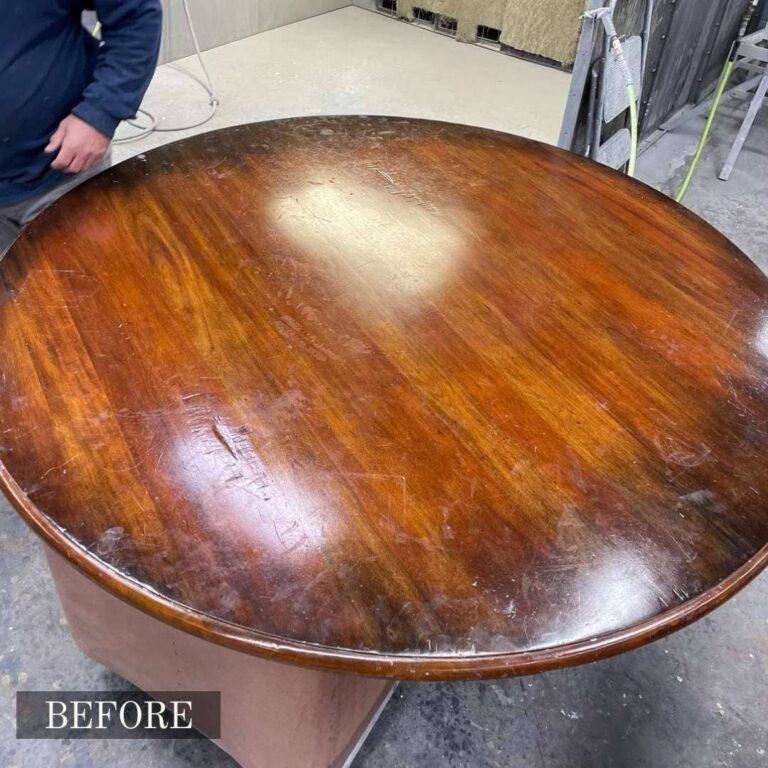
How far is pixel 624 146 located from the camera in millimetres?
2311

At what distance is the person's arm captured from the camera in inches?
46.5

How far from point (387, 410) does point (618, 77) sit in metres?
1.80

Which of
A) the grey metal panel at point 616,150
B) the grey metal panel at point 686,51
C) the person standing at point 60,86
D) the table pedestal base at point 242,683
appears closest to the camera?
the table pedestal base at point 242,683

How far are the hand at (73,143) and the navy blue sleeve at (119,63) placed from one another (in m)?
0.01

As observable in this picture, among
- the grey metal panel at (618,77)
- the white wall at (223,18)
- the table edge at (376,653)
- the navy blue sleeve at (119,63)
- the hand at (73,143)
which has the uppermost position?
the navy blue sleeve at (119,63)

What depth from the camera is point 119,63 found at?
1212mm

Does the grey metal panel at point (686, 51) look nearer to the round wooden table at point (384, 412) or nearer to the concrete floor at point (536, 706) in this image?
the round wooden table at point (384, 412)

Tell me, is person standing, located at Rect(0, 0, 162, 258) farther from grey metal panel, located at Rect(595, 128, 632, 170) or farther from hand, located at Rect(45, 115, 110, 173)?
grey metal panel, located at Rect(595, 128, 632, 170)

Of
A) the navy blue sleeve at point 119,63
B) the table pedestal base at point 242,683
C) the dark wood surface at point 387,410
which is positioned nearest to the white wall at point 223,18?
the navy blue sleeve at point 119,63

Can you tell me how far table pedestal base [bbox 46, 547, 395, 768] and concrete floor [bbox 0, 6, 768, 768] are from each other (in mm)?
117

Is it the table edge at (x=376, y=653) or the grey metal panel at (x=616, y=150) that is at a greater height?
the table edge at (x=376, y=653)

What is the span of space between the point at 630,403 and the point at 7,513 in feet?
4.41

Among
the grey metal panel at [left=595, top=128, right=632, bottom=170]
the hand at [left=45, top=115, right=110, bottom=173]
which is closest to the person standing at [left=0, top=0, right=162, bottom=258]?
the hand at [left=45, top=115, right=110, bottom=173]

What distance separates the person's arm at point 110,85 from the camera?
1181 mm
